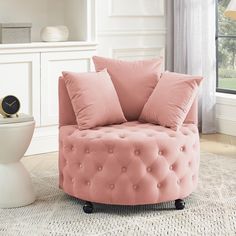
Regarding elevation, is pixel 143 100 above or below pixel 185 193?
above

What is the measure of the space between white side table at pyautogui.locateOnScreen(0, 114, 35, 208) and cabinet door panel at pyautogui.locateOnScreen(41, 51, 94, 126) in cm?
150

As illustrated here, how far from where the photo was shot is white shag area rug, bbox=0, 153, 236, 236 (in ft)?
10.9

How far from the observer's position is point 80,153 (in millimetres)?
3625

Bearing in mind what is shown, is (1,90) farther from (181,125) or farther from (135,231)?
(135,231)

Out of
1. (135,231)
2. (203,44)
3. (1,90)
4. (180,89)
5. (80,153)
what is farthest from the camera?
(203,44)

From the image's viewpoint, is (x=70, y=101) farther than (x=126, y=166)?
Yes

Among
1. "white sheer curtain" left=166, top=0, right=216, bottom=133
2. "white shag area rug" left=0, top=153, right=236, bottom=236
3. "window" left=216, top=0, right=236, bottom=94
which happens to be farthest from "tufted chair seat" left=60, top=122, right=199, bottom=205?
"window" left=216, top=0, right=236, bottom=94

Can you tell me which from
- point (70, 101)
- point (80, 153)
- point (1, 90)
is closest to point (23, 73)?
point (1, 90)

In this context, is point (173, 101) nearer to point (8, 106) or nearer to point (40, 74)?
point (8, 106)

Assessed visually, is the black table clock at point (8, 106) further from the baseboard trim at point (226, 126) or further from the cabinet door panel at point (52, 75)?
the baseboard trim at point (226, 126)

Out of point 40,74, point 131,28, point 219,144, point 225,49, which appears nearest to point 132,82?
point 40,74

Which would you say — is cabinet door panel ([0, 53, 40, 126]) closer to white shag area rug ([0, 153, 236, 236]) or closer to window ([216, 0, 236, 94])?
white shag area rug ([0, 153, 236, 236])

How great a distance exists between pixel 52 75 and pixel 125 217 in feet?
6.99

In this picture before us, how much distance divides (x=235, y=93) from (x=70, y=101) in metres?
2.73
